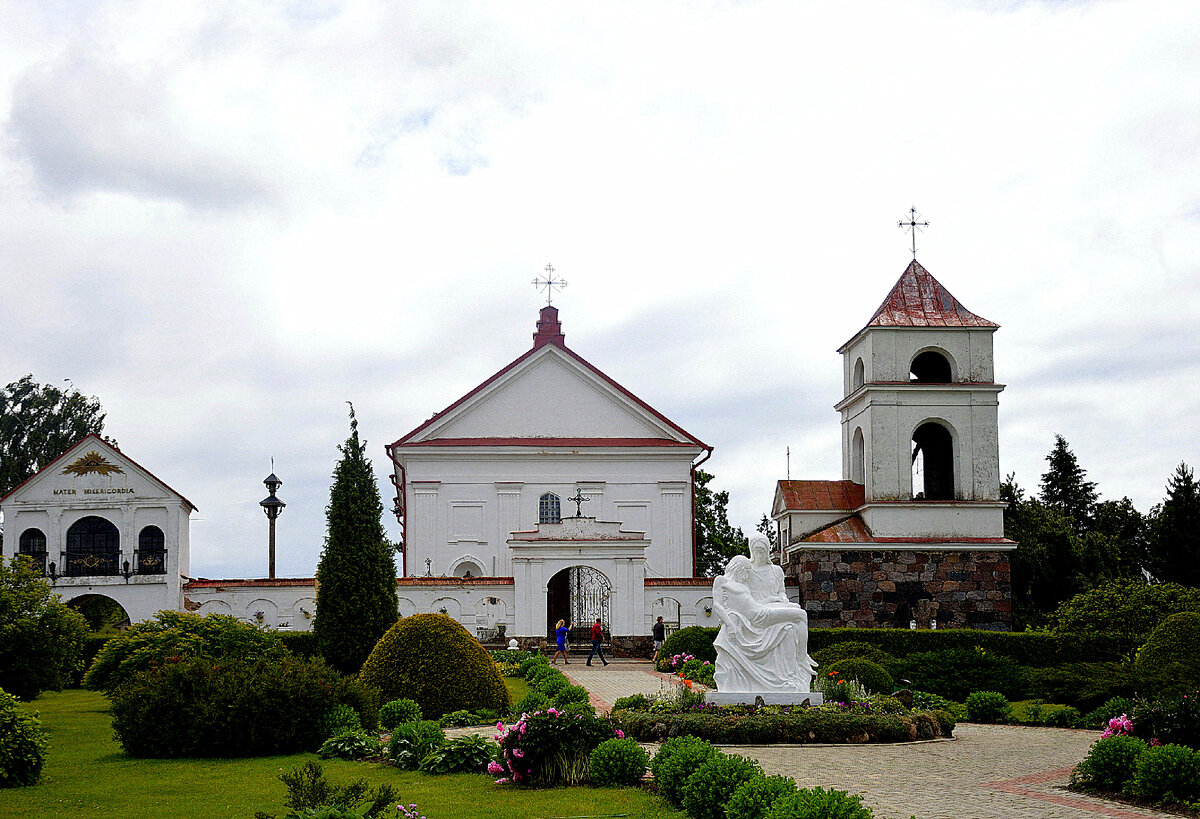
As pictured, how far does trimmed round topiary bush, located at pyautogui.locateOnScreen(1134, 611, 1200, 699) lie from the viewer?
2178 cm

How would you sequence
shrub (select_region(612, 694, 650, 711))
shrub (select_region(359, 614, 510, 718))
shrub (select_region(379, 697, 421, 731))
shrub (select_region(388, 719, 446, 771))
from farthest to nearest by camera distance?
shrub (select_region(359, 614, 510, 718))
shrub (select_region(612, 694, 650, 711))
shrub (select_region(379, 697, 421, 731))
shrub (select_region(388, 719, 446, 771))

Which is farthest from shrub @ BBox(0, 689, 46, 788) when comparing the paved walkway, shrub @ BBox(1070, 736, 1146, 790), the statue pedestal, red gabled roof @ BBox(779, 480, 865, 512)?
red gabled roof @ BBox(779, 480, 865, 512)

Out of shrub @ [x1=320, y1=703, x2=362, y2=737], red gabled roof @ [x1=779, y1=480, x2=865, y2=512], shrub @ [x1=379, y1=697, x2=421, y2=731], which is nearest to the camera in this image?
shrub @ [x1=320, y1=703, x2=362, y2=737]

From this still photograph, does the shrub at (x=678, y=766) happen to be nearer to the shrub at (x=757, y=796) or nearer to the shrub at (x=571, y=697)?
the shrub at (x=757, y=796)

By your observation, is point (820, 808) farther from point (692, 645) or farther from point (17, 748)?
point (692, 645)

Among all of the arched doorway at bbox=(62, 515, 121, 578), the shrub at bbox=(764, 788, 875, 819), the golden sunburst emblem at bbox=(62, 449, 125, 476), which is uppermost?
the golden sunburst emblem at bbox=(62, 449, 125, 476)

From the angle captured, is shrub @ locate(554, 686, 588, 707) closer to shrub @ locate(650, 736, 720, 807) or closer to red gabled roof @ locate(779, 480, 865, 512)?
shrub @ locate(650, 736, 720, 807)

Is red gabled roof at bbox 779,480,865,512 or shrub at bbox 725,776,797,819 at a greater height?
red gabled roof at bbox 779,480,865,512

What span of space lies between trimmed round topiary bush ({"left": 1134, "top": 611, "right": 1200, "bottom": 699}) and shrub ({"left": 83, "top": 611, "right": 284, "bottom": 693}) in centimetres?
1577

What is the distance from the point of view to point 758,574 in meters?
18.5

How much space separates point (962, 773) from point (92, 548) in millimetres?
31510

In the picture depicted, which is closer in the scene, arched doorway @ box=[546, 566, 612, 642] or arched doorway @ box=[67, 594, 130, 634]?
arched doorway @ box=[546, 566, 612, 642]

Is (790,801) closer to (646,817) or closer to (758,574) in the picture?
(646,817)

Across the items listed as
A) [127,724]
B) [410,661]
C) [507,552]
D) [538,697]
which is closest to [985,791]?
[538,697]
